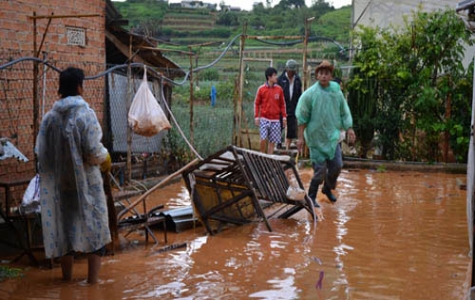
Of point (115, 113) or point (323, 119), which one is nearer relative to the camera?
point (323, 119)

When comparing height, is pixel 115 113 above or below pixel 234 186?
above

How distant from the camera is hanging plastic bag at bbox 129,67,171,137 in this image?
8.80 meters

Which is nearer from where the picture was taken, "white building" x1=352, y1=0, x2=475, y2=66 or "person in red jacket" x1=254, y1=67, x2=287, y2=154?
"person in red jacket" x1=254, y1=67, x2=287, y2=154

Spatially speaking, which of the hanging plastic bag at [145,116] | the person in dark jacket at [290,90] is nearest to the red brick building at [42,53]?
the hanging plastic bag at [145,116]

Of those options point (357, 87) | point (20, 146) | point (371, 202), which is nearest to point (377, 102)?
point (357, 87)

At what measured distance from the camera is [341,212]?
8.77 meters

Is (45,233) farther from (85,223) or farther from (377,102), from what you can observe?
(377,102)

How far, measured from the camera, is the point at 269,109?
1250cm

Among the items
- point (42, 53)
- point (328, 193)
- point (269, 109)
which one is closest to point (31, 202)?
point (42, 53)

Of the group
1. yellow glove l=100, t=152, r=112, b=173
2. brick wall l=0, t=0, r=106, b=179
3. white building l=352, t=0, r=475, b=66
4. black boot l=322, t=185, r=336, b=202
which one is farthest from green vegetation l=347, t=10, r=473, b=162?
yellow glove l=100, t=152, r=112, b=173

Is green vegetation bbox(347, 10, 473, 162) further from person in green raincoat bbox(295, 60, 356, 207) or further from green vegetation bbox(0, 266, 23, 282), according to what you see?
green vegetation bbox(0, 266, 23, 282)

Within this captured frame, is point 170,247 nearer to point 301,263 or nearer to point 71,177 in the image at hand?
point 301,263

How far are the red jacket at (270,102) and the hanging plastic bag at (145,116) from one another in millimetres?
3883

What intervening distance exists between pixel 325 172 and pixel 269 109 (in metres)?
3.72
